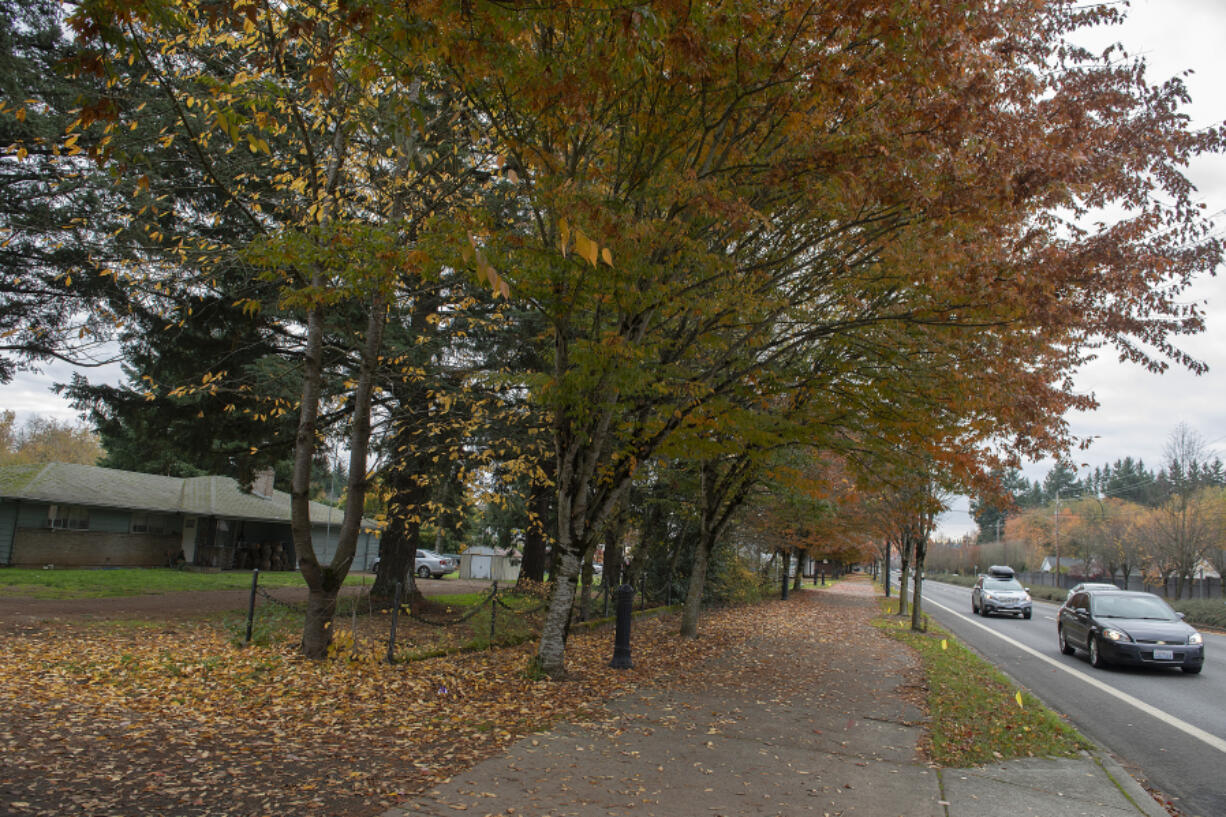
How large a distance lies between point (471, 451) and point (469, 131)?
6500 millimetres

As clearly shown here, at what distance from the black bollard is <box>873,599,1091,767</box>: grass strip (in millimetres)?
4002

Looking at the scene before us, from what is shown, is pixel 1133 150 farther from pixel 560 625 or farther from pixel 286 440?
pixel 286 440

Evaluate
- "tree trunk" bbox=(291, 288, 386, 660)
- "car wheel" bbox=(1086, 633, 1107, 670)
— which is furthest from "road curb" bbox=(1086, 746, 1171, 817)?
"tree trunk" bbox=(291, 288, 386, 660)

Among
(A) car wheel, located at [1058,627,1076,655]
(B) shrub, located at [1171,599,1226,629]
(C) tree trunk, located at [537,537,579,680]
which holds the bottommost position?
(B) shrub, located at [1171,599,1226,629]

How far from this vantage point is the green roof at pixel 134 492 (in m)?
A: 27.2

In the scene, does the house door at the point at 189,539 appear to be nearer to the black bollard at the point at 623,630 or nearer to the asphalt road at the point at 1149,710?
the black bollard at the point at 623,630

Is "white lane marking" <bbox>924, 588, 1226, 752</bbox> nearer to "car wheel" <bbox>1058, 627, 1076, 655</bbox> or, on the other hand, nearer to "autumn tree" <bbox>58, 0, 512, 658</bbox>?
"car wheel" <bbox>1058, 627, 1076, 655</bbox>

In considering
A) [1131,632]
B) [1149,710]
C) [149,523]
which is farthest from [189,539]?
[1149,710]

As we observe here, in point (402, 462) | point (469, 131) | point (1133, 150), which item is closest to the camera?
point (1133, 150)

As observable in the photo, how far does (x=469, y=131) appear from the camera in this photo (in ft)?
32.8

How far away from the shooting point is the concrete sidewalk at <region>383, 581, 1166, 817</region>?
495 cm

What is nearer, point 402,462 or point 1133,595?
point 402,462

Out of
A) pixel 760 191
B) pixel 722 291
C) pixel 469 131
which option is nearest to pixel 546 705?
pixel 722 291

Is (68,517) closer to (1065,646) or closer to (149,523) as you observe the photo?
(149,523)
